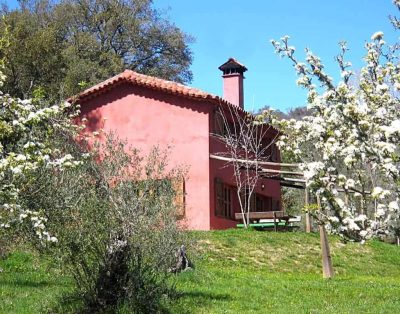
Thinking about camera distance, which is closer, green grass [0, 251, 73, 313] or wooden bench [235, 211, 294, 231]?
green grass [0, 251, 73, 313]

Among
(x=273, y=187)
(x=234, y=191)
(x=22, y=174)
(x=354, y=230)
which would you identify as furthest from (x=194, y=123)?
(x=354, y=230)

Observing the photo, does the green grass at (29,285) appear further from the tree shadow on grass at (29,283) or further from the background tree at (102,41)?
the background tree at (102,41)

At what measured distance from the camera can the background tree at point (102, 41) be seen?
37.1 meters

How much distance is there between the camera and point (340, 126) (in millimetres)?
6387

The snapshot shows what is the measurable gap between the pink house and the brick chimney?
472cm

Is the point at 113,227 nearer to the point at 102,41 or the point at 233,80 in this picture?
the point at 233,80

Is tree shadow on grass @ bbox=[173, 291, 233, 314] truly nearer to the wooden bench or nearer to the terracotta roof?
the wooden bench

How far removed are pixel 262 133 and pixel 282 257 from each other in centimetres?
945

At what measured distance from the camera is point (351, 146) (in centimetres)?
587

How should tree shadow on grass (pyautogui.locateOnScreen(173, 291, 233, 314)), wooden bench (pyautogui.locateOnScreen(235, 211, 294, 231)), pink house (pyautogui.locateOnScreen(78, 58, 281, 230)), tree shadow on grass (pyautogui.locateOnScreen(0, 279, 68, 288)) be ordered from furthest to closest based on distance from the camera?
1. pink house (pyautogui.locateOnScreen(78, 58, 281, 230))
2. wooden bench (pyautogui.locateOnScreen(235, 211, 294, 231))
3. tree shadow on grass (pyautogui.locateOnScreen(0, 279, 68, 288))
4. tree shadow on grass (pyautogui.locateOnScreen(173, 291, 233, 314))

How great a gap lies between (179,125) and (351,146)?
2022 centimetres

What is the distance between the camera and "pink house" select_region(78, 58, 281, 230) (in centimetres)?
2512

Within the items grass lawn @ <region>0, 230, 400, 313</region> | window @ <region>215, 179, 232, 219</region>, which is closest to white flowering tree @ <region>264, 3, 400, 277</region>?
grass lawn @ <region>0, 230, 400, 313</region>

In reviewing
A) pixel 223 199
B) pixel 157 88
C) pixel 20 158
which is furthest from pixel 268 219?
pixel 20 158
